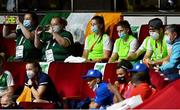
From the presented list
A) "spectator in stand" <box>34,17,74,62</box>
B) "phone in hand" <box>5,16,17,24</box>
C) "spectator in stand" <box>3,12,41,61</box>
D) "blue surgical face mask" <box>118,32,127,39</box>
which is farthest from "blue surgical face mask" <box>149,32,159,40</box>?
"phone in hand" <box>5,16,17,24</box>

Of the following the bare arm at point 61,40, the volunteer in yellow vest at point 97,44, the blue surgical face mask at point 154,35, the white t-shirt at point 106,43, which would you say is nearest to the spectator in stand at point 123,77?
the blue surgical face mask at point 154,35

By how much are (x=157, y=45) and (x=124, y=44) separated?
2.48 feet

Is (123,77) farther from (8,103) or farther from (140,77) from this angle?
(8,103)

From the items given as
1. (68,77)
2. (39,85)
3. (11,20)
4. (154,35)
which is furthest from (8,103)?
(11,20)

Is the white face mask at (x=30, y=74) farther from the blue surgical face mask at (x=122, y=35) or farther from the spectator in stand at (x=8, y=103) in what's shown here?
the blue surgical face mask at (x=122, y=35)

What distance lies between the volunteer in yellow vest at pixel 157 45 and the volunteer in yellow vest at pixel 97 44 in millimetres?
965

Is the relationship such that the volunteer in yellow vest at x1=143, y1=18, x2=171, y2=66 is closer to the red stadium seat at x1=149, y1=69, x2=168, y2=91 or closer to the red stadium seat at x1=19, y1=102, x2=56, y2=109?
the red stadium seat at x1=149, y1=69, x2=168, y2=91

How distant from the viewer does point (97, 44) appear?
47.6ft

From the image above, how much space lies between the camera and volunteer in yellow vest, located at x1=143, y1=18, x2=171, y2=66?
13.4 metres

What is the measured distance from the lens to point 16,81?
44.3 ft

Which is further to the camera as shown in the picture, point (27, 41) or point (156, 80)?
point (27, 41)

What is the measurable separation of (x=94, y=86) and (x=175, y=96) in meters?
4.65

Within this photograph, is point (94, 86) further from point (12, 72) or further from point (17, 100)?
point (12, 72)

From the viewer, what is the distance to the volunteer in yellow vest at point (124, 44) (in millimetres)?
14016
